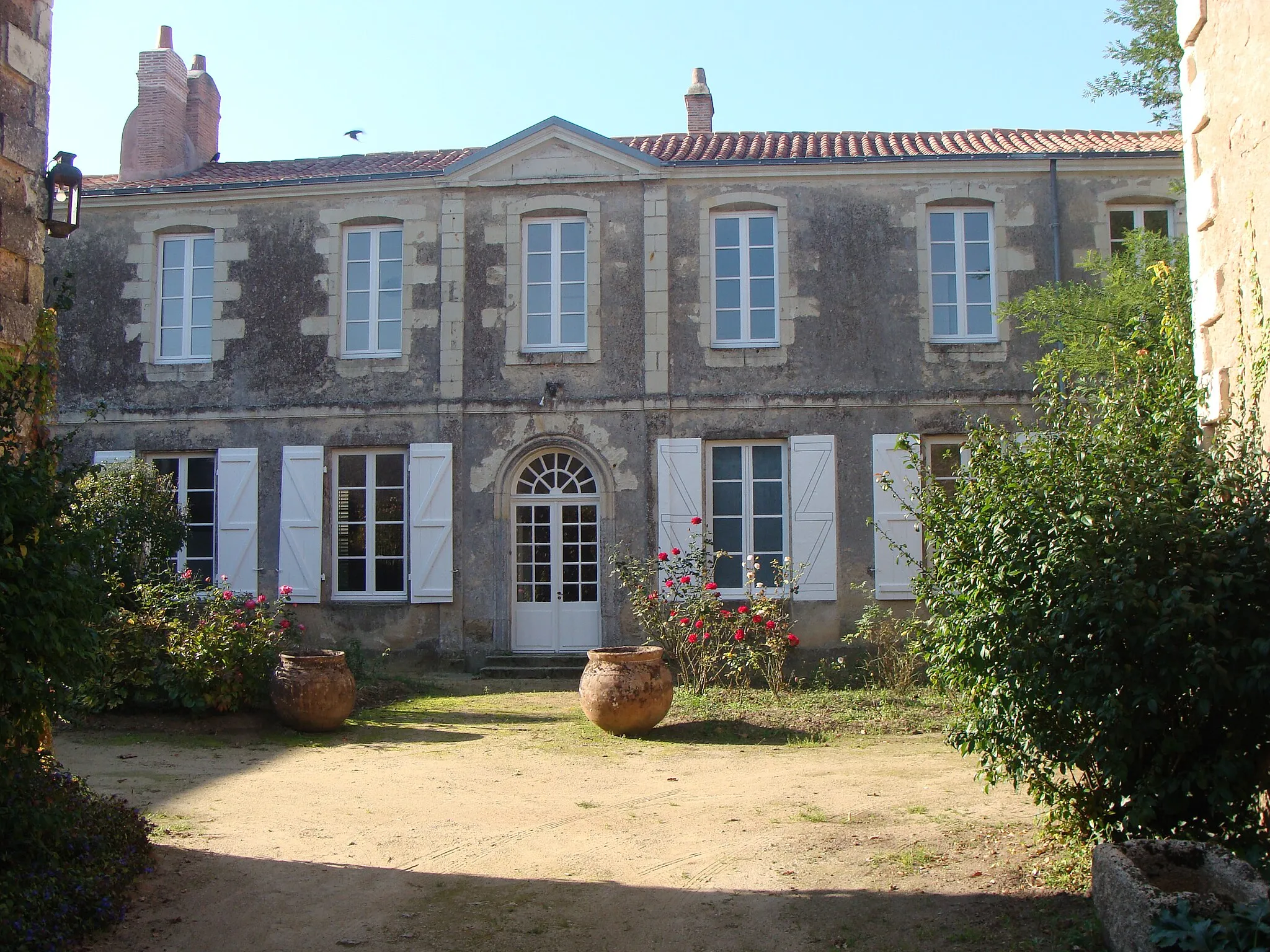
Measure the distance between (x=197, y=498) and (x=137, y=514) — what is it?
1584 mm

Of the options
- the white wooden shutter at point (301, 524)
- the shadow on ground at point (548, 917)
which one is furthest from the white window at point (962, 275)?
the shadow on ground at point (548, 917)

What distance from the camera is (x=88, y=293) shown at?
12.9 m

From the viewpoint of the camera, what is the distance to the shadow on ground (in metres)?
4.04

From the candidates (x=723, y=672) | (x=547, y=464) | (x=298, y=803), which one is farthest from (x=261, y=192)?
(x=298, y=803)

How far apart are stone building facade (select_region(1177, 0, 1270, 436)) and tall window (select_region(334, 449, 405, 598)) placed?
349 inches

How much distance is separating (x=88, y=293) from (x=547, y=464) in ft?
18.7

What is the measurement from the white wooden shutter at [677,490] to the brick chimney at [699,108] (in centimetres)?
555

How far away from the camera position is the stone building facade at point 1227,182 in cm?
479

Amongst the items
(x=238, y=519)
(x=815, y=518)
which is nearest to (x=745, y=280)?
(x=815, y=518)

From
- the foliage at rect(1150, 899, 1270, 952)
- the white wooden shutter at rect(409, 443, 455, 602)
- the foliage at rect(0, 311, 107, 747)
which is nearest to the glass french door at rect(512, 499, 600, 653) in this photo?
the white wooden shutter at rect(409, 443, 455, 602)

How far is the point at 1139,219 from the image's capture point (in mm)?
12031

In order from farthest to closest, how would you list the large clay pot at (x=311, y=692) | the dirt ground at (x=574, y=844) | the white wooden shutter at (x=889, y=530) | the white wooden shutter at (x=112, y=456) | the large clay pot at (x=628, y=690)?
the white wooden shutter at (x=112, y=456) → the white wooden shutter at (x=889, y=530) → the large clay pot at (x=311, y=692) → the large clay pot at (x=628, y=690) → the dirt ground at (x=574, y=844)

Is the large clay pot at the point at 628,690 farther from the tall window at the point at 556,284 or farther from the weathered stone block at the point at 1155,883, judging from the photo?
the tall window at the point at 556,284

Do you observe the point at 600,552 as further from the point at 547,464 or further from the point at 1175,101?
the point at 1175,101
